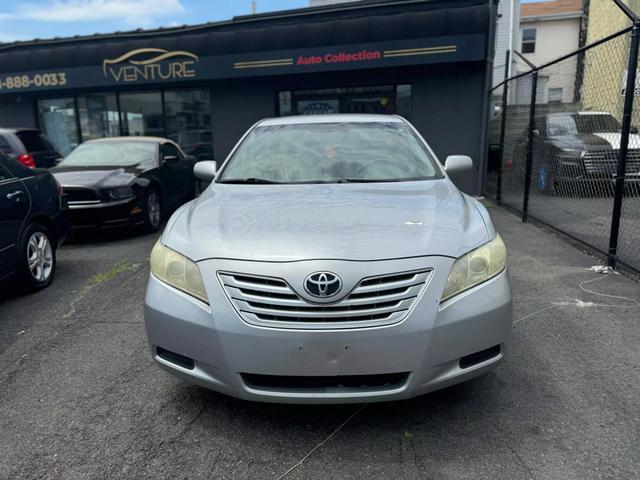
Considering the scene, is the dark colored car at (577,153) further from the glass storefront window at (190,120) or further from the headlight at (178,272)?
the glass storefront window at (190,120)

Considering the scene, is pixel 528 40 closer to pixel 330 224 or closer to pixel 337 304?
pixel 330 224

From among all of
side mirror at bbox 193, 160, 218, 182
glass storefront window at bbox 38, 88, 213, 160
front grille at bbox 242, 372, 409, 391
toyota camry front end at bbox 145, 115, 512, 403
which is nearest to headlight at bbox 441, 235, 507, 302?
toyota camry front end at bbox 145, 115, 512, 403

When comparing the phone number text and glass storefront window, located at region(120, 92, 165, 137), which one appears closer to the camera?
the phone number text

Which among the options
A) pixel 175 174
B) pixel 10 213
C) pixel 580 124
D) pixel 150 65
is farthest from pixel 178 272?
pixel 150 65

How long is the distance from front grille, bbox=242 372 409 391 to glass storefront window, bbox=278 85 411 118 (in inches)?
380

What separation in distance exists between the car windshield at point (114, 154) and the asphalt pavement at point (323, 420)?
4479mm

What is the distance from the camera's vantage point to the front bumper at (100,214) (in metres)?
6.79

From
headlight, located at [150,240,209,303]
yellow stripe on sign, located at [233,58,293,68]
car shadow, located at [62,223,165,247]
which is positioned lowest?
car shadow, located at [62,223,165,247]

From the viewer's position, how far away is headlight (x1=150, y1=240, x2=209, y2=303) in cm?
236

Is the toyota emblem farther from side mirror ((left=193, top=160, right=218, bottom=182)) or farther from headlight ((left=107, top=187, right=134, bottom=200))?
headlight ((left=107, top=187, right=134, bottom=200))

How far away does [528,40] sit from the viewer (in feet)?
96.8

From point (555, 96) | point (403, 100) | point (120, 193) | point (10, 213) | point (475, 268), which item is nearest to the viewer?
point (475, 268)

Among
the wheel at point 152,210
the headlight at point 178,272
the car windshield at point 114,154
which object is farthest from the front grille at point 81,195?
the headlight at point 178,272

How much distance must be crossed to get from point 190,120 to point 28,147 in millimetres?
4312
